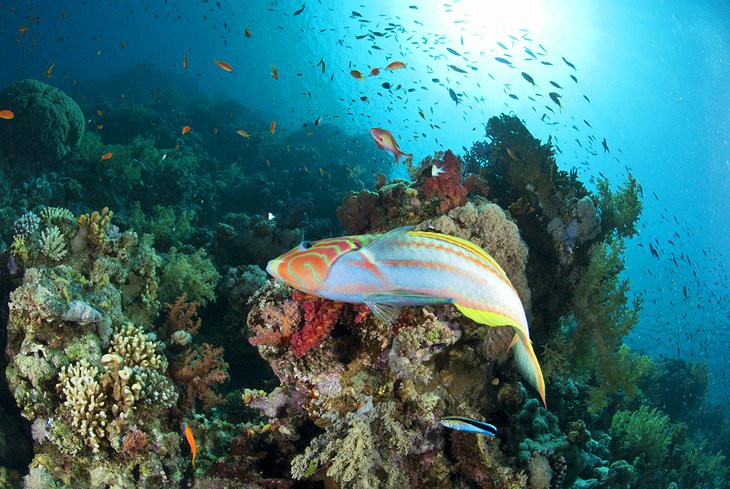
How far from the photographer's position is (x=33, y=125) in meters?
11.1

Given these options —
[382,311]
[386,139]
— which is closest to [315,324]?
[382,311]

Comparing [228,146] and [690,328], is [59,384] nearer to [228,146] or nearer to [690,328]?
[228,146]

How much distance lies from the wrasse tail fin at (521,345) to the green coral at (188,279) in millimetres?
5380

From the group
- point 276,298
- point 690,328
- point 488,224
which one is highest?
point 488,224

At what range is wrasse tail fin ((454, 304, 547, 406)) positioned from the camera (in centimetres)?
130

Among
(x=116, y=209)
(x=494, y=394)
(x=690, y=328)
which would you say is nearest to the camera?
(x=494, y=394)

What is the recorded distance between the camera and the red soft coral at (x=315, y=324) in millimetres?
2995

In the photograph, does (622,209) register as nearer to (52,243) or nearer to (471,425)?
(471,425)

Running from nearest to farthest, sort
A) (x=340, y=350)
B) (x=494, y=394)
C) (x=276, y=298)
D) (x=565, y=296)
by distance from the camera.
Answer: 1. (x=340, y=350)
2. (x=276, y=298)
3. (x=494, y=394)
4. (x=565, y=296)

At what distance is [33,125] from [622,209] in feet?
52.4

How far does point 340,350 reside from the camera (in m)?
3.14

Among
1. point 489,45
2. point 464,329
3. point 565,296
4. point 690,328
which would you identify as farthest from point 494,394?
point 489,45

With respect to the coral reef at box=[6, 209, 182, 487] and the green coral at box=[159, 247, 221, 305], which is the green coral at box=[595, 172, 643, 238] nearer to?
the green coral at box=[159, 247, 221, 305]

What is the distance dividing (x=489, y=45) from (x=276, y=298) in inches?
4558
